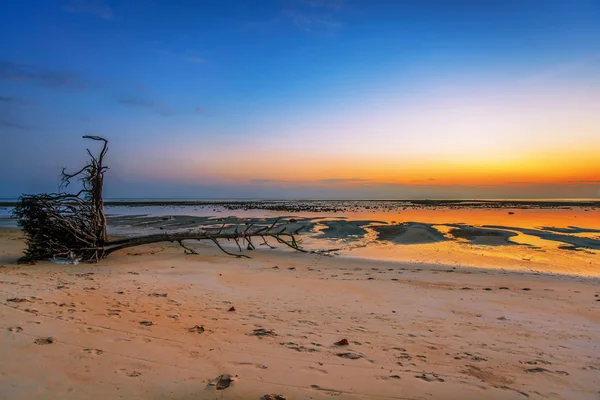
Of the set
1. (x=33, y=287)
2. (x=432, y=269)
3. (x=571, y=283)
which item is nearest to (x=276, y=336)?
(x=33, y=287)

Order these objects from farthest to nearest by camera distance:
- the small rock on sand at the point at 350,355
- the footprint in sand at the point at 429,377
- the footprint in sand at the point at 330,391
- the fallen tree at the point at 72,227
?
the fallen tree at the point at 72,227, the small rock on sand at the point at 350,355, the footprint in sand at the point at 429,377, the footprint in sand at the point at 330,391

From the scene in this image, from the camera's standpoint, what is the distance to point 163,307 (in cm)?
654

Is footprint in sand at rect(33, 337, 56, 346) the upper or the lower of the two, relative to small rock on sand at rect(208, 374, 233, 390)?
upper

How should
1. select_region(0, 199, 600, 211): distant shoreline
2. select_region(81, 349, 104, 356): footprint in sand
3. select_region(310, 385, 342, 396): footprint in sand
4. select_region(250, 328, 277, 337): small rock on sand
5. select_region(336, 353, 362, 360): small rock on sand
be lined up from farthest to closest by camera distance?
select_region(0, 199, 600, 211): distant shoreline
select_region(250, 328, 277, 337): small rock on sand
select_region(336, 353, 362, 360): small rock on sand
select_region(81, 349, 104, 356): footprint in sand
select_region(310, 385, 342, 396): footprint in sand

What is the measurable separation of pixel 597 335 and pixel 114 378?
23.4ft

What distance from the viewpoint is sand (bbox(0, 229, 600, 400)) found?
12.6 ft

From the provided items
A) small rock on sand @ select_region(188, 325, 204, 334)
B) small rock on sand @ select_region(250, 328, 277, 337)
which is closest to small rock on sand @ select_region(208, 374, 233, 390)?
small rock on sand @ select_region(250, 328, 277, 337)

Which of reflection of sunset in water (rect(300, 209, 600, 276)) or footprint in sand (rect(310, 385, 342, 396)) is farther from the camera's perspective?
reflection of sunset in water (rect(300, 209, 600, 276))

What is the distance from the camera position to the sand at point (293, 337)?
385 centimetres

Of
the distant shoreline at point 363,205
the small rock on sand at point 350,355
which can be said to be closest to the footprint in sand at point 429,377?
the small rock on sand at point 350,355

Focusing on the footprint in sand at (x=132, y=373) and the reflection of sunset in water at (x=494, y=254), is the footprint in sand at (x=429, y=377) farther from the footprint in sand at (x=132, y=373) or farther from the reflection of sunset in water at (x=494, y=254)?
the reflection of sunset in water at (x=494, y=254)

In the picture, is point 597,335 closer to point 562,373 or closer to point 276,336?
point 562,373

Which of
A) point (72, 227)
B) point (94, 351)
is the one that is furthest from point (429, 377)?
point (72, 227)

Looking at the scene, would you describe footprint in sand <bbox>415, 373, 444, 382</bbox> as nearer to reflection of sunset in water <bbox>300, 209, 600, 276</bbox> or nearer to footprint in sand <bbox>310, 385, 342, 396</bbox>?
footprint in sand <bbox>310, 385, 342, 396</bbox>
